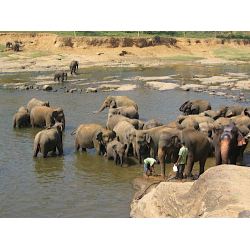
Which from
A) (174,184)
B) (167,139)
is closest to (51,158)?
(167,139)

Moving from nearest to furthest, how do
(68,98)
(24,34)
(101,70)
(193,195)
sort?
(193,195) < (68,98) < (101,70) < (24,34)

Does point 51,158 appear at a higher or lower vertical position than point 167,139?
lower

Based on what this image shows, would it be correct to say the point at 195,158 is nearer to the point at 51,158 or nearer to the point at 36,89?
the point at 51,158

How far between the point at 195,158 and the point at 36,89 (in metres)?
22.3

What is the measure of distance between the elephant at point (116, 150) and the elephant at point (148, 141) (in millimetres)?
523

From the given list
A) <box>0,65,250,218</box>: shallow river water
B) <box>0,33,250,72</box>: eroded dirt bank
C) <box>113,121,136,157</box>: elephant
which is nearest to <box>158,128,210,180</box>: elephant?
<box>0,65,250,218</box>: shallow river water

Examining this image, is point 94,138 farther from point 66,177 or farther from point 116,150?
point 66,177

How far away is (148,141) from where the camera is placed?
13.1m

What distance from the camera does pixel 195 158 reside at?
37.6ft

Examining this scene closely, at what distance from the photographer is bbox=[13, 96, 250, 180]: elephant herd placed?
11.1m

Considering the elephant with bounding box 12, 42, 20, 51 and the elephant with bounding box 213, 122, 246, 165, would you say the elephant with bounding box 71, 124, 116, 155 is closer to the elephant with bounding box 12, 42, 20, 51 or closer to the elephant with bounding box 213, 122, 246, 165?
the elephant with bounding box 213, 122, 246, 165

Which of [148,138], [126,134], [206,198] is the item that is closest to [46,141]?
[126,134]

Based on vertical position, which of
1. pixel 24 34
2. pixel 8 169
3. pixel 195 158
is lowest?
pixel 8 169

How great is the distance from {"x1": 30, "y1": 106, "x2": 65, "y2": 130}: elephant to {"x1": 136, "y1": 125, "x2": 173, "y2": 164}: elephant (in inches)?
248
